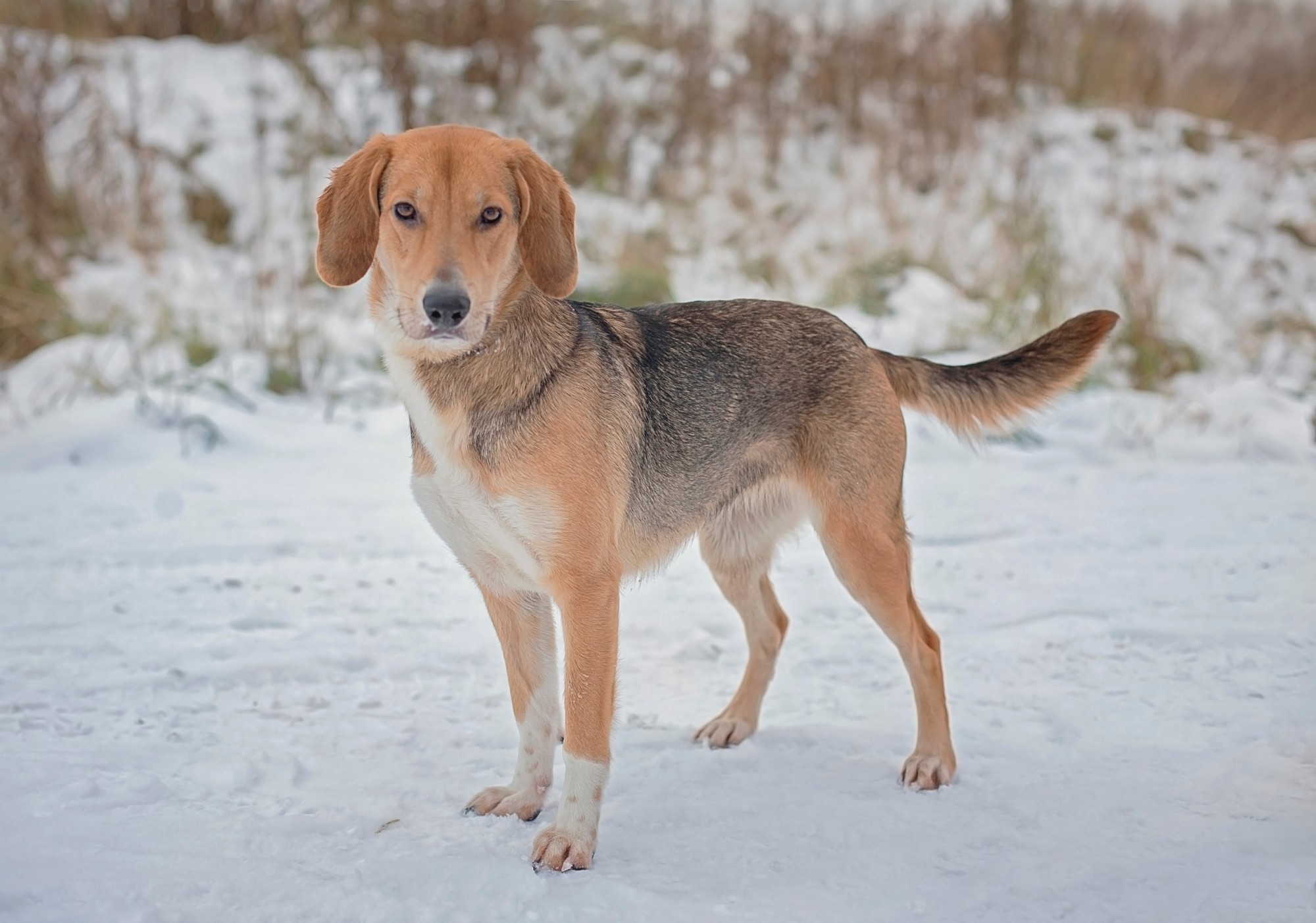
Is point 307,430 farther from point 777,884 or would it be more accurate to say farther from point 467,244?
point 777,884

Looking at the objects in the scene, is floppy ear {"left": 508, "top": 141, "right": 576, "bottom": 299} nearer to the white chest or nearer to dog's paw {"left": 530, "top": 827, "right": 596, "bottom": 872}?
the white chest

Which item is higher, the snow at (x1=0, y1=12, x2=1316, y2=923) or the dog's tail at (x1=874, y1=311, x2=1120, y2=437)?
the dog's tail at (x1=874, y1=311, x2=1120, y2=437)

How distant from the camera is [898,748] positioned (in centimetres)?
359

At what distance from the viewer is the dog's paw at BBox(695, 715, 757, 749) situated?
11.9 ft

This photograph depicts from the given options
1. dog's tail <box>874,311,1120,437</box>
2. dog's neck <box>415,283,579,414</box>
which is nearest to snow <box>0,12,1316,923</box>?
dog's tail <box>874,311,1120,437</box>

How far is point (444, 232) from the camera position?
2822 mm

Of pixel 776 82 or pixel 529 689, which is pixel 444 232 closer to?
pixel 529 689

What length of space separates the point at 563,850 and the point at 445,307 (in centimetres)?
138

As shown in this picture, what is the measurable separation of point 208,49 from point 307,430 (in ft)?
23.5

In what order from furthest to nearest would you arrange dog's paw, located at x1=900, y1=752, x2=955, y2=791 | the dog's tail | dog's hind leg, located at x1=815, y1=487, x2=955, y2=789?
the dog's tail
dog's hind leg, located at x1=815, y1=487, x2=955, y2=789
dog's paw, located at x1=900, y1=752, x2=955, y2=791

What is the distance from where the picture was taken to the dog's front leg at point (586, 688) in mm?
2848

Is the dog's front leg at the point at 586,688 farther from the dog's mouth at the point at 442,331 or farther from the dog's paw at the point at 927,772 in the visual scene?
the dog's paw at the point at 927,772

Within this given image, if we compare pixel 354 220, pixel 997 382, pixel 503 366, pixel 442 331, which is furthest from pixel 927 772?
pixel 354 220

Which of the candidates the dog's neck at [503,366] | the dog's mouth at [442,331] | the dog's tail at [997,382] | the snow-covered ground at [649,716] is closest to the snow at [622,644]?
the snow-covered ground at [649,716]
